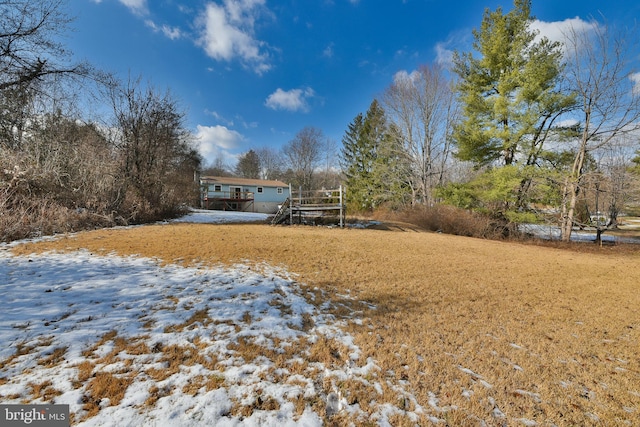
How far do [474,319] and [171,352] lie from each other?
4.24 m

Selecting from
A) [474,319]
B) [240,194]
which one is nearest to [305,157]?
[240,194]

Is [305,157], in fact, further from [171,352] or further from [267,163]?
[171,352]

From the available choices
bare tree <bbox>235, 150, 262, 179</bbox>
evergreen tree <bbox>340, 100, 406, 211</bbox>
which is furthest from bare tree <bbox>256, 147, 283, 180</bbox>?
evergreen tree <bbox>340, 100, 406, 211</bbox>

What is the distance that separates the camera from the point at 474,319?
12.7ft

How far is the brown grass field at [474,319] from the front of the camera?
2236 millimetres

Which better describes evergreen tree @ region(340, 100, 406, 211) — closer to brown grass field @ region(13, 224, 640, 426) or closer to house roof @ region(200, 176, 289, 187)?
house roof @ region(200, 176, 289, 187)

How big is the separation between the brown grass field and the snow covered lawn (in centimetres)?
36

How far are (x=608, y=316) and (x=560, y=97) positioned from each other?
13.3 meters

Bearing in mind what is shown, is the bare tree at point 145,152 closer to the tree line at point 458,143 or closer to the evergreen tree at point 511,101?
the tree line at point 458,143

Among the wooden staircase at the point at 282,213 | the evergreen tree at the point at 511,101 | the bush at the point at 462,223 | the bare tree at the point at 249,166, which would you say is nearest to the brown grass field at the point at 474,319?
the wooden staircase at the point at 282,213

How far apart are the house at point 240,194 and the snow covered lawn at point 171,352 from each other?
27584mm

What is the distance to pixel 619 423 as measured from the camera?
2055 millimetres

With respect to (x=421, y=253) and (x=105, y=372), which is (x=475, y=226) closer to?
(x=421, y=253)

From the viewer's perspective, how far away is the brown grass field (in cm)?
224
